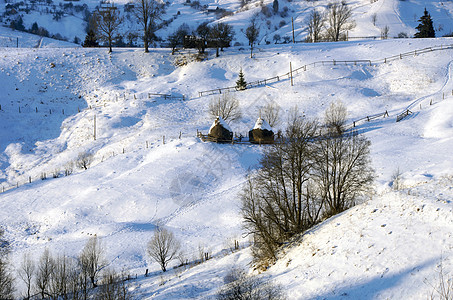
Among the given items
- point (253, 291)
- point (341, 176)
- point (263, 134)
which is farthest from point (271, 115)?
point (253, 291)

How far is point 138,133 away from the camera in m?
44.6

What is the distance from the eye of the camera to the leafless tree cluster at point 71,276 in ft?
62.0

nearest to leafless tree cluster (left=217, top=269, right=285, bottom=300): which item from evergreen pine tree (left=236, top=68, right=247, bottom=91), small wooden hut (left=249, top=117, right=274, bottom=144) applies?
small wooden hut (left=249, top=117, right=274, bottom=144)

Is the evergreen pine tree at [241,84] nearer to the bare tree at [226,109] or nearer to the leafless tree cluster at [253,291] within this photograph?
the bare tree at [226,109]

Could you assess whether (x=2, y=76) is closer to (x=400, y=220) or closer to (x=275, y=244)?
(x=275, y=244)

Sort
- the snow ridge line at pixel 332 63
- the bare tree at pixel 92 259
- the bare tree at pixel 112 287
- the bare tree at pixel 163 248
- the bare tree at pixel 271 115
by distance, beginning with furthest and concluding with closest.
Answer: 1. the snow ridge line at pixel 332 63
2. the bare tree at pixel 271 115
3. the bare tree at pixel 163 248
4. the bare tree at pixel 92 259
5. the bare tree at pixel 112 287

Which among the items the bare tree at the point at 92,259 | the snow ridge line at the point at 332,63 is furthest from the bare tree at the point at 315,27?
the bare tree at the point at 92,259

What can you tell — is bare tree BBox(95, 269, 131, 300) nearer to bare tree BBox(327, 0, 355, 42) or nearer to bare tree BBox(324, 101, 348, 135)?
bare tree BBox(324, 101, 348, 135)

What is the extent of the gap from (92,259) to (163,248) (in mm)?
4683

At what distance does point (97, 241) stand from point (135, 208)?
4840 mm

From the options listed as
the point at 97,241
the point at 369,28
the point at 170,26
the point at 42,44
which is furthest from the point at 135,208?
the point at 170,26

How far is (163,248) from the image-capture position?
80.6 feet

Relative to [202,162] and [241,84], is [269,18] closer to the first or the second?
[241,84]

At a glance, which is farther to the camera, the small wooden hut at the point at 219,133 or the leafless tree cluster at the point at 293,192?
the small wooden hut at the point at 219,133
